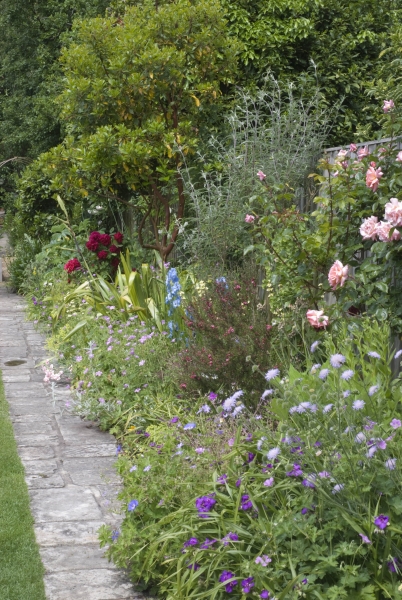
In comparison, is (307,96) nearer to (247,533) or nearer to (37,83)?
(247,533)

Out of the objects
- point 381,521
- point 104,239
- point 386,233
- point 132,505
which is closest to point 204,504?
point 132,505

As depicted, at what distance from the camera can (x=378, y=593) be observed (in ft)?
9.13

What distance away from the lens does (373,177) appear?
185 inches

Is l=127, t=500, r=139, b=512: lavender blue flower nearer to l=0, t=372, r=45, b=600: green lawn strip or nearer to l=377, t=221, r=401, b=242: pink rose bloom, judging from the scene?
l=0, t=372, r=45, b=600: green lawn strip

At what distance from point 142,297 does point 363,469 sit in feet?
15.6

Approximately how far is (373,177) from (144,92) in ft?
12.4

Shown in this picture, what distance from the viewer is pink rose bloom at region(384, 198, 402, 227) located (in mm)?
4363

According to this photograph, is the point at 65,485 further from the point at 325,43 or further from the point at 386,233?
the point at 325,43

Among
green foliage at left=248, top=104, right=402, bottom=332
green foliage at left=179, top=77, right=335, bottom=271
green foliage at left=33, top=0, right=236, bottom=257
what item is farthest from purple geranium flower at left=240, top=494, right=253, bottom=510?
green foliage at left=33, top=0, right=236, bottom=257

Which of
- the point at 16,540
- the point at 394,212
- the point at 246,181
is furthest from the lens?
the point at 246,181

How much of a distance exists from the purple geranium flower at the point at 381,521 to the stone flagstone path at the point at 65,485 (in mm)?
1225

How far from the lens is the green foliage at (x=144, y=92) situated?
7.80m

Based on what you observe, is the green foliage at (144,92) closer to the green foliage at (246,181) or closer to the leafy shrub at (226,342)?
the green foliage at (246,181)

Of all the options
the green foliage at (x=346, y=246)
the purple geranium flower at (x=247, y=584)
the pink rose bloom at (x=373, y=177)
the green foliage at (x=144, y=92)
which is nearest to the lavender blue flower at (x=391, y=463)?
the purple geranium flower at (x=247, y=584)
